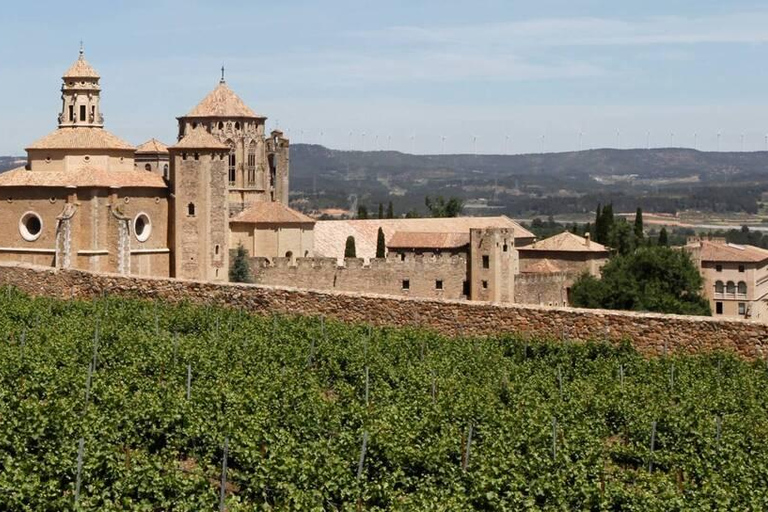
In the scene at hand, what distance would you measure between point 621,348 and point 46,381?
28.7 ft

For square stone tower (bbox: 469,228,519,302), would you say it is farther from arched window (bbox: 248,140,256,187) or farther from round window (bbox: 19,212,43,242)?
arched window (bbox: 248,140,256,187)

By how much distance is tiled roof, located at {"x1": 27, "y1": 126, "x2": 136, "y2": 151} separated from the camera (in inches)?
1623

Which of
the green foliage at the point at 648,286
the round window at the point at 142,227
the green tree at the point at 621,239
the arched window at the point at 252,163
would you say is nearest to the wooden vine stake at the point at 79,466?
the round window at the point at 142,227

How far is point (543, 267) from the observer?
54.3m

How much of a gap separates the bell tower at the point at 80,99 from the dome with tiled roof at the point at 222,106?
69.2ft

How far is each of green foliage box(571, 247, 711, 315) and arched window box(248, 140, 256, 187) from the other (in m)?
22.1

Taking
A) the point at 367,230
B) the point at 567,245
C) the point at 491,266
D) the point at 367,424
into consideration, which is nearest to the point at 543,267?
the point at 567,245

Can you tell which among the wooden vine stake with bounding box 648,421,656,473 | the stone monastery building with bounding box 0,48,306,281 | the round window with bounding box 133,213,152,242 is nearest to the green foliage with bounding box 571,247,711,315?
the stone monastery building with bounding box 0,48,306,281

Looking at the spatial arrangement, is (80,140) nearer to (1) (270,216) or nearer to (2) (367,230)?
(1) (270,216)

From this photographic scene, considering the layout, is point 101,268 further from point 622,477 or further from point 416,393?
point 622,477

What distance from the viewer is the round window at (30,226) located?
39.6 m

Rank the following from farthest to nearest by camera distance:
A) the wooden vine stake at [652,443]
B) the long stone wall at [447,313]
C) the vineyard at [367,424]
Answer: the long stone wall at [447,313], the wooden vine stake at [652,443], the vineyard at [367,424]

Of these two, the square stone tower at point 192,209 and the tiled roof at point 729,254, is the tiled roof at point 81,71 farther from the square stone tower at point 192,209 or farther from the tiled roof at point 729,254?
the tiled roof at point 729,254

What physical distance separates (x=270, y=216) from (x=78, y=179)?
11569 mm
